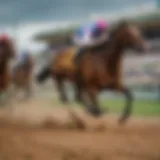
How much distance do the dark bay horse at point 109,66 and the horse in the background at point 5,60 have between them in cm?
35

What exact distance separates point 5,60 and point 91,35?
457mm

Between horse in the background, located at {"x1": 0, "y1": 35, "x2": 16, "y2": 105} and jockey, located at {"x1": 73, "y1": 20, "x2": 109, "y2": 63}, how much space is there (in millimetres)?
325

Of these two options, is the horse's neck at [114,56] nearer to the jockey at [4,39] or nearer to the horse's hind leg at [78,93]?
the horse's hind leg at [78,93]

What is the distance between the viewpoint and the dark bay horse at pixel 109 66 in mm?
1948

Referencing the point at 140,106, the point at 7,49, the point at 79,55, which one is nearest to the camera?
the point at 140,106

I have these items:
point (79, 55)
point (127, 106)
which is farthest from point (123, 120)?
point (79, 55)

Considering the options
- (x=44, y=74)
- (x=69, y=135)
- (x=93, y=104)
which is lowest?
(x=69, y=135)

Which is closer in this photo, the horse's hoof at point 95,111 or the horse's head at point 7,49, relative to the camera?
the horse's hoof at point 95,111

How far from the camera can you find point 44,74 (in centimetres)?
206

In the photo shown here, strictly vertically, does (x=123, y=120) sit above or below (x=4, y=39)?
below

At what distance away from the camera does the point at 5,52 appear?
2.17 m

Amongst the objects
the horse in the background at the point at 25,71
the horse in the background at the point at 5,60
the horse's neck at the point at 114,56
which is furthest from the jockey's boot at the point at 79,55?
the horse in the background at the point at 5,60

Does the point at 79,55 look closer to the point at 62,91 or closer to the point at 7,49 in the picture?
the point at 62,91

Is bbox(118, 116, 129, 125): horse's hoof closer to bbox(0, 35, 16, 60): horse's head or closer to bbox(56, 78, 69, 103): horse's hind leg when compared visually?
bbox(56, 78, 69, 103): horse's hind leg
